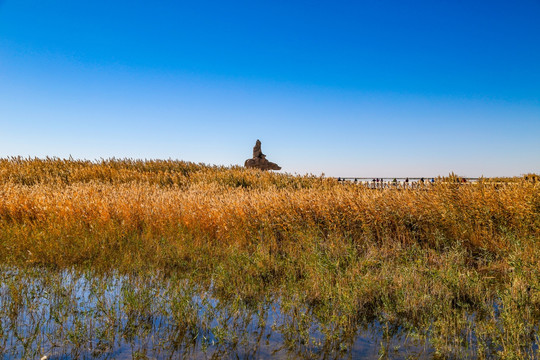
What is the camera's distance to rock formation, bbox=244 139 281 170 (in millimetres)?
23656

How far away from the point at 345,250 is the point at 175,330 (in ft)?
11.9

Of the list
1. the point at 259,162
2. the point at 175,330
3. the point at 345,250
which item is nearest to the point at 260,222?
the point at 345,250

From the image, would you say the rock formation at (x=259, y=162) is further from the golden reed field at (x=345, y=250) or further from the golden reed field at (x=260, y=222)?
the golden reed field at (x=260, y=222)

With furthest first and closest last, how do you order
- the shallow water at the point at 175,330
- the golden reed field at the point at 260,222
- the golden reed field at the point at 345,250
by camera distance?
the golden reed field at the point at 260,222, the golden reed field at the point at 345,250, the shallow water at the point at 175,330

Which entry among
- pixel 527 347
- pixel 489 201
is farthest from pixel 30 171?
pixel 527 347

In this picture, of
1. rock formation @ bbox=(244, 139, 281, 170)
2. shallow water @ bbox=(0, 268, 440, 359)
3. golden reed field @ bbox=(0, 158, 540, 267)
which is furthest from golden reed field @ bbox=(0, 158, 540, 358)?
rock formation @ bbox=(244, 139, 281, 170)

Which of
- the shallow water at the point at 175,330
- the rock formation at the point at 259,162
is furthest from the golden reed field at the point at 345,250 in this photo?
the rock formation at the point at 259,162

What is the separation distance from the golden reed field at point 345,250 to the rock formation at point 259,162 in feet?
43.7

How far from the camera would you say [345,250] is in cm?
663

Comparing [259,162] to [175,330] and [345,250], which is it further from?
[175,330]

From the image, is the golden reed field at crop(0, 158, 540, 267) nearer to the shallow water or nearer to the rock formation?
the shallow water

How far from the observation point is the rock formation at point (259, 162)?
931 inches

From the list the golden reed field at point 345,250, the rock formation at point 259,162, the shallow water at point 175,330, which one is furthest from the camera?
the rock formation at point 259,162

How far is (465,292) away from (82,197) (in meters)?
9.07
